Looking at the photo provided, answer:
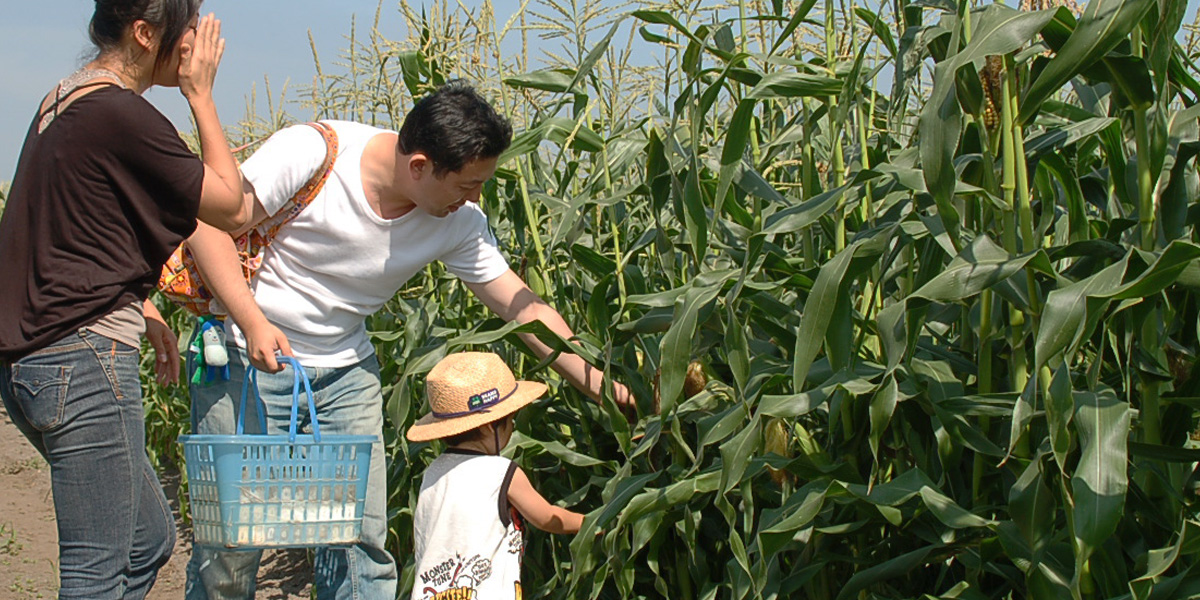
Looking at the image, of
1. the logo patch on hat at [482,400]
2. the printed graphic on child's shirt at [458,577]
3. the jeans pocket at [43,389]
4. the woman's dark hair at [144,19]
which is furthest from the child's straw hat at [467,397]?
the woman's dark hair at [144,19]

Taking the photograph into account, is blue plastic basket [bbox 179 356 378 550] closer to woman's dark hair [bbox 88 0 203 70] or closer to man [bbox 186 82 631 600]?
man [bbox 186 82 631 600]

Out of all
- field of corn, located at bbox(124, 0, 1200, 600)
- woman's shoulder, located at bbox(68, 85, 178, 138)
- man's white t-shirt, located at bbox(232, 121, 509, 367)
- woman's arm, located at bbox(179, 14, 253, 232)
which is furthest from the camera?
man's white t-shirt, located at bbox(232, 121, 509, 367)

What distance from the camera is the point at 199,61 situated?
Answer: 233cm

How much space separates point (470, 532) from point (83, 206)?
1.05 meters

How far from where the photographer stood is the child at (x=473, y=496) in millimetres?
2611

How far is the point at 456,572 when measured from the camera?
261 cm

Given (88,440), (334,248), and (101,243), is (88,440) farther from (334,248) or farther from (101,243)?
(334,248)

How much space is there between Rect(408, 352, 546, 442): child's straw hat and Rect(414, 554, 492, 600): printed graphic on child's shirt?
286 millimetres

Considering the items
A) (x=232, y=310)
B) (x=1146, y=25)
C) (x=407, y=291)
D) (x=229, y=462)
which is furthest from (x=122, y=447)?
(x=1146, y=25)

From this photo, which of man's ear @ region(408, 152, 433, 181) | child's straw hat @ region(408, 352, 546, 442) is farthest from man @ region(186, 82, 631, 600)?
child's straw hat @ region(408, 352, 546, 442)

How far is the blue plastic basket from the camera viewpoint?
8.11ft

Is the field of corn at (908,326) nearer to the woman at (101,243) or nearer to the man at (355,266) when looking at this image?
the man at (355,266)

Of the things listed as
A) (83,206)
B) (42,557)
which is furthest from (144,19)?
(42,557)

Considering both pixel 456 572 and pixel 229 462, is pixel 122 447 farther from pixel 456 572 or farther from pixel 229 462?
pixel 456 572
